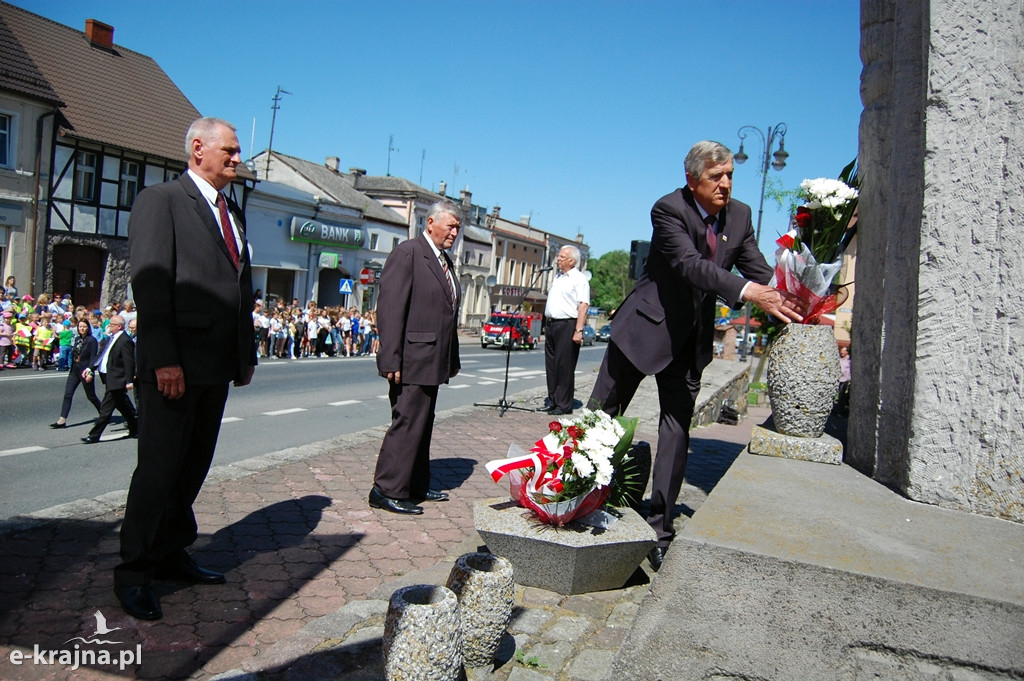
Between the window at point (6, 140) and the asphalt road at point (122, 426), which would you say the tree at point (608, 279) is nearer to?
the window at point (6, 140)

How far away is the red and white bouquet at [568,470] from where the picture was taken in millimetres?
3393

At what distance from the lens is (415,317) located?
491 cm

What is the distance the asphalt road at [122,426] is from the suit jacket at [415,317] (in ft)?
9.40

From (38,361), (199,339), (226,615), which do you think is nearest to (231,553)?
(226,615)

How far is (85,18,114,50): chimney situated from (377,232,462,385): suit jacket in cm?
3033

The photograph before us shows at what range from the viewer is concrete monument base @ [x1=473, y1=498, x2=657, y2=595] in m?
3.37

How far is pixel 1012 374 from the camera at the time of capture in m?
3.22

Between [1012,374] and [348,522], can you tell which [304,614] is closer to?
[348,522]

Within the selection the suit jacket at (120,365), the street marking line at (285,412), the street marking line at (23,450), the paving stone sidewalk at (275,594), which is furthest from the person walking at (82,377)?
the paving stone sidewalk at (275,594)

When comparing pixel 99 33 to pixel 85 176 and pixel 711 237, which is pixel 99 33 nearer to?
pixel 85 176

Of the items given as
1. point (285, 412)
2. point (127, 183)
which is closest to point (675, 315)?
point (285, 412)

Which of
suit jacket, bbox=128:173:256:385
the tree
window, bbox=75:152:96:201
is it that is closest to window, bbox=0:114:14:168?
window, bbox=75:152:96:201

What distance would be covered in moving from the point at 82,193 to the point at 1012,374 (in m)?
27.9

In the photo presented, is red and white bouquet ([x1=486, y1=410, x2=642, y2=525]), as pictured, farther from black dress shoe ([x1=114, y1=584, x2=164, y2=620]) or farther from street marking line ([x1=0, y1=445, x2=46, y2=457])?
street marking line ([x1=0, y1=445, x2=46, y2=457])
